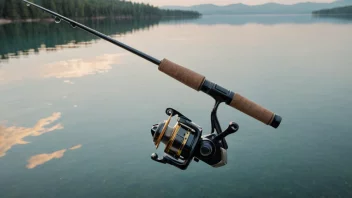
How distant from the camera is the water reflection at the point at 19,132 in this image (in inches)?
323

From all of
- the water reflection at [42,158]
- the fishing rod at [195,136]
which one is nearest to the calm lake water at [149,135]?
the water reflection at [42,158]

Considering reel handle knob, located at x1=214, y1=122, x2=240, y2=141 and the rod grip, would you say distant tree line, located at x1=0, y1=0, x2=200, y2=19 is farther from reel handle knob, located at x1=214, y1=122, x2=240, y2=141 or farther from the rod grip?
reel handle knob, located at x1=214, y1=122, x2=240, y2=141

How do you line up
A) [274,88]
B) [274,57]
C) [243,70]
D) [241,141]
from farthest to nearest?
[274,57], [243,70], [274,88], [241,141]

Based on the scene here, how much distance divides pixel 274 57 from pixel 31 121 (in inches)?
693

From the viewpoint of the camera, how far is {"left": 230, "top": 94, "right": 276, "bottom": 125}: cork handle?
10.0ft

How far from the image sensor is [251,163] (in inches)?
293

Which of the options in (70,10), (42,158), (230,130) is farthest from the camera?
(70,10)

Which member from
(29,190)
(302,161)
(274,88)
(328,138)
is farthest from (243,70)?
(29,190)

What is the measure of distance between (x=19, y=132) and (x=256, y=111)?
8.11 meters

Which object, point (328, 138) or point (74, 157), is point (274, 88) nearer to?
point (328, 138)

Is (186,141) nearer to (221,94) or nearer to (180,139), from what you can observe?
(180,139)

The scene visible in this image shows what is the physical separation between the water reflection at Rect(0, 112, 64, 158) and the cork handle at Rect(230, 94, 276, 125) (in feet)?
22.7

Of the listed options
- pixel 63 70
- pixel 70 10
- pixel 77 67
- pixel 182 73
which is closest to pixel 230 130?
pixel 182 73

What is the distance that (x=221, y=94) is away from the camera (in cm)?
289
